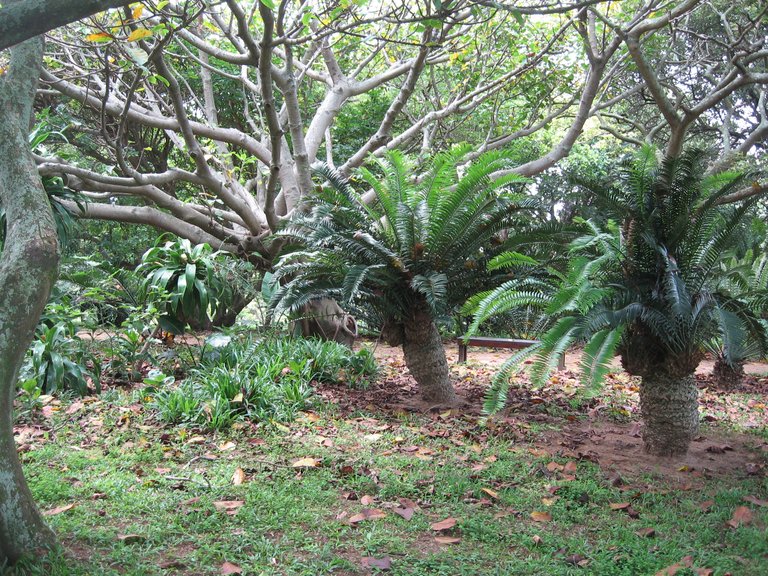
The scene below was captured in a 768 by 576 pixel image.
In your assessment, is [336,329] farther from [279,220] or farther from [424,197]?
[424,197]

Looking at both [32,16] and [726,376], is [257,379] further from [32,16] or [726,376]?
[726,376]

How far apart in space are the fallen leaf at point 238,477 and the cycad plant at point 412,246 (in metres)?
1.86

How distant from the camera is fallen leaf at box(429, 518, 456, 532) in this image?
11.3 feet

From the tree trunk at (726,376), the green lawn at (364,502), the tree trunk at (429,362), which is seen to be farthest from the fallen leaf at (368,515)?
the tree trunk at (726,376)

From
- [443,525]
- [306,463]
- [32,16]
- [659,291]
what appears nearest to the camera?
[32,16]

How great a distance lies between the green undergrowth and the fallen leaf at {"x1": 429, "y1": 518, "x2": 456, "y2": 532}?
0.03 meters

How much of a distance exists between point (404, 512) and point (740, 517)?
1801 mm

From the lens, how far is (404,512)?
3.67 metres

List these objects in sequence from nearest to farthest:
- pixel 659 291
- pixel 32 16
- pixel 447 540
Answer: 1. pixel 32 16
2. pixel 447 540
3. pixel 659 291

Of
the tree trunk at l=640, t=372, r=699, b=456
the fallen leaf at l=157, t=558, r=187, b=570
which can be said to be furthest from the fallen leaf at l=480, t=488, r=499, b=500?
the fallen leaf at l=157, t=558, r=187, b=570

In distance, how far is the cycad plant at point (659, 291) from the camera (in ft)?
14.3

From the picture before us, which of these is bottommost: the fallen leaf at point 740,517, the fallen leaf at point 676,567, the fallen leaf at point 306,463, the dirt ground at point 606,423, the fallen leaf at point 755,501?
the fallen leaf at point 676,567

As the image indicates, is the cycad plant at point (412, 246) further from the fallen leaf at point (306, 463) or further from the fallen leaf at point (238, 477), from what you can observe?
the fallen leaf at point (238, 477)

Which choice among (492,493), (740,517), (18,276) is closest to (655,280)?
(740,517)
